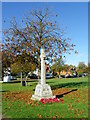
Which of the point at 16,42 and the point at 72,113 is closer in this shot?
the point at 72,113

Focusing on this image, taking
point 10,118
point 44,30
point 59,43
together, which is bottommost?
point 10,118

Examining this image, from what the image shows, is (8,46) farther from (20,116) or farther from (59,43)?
(20,116)

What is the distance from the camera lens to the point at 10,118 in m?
6.76

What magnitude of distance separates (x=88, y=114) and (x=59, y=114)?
1.12m

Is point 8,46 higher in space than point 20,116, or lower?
higher

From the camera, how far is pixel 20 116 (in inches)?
277

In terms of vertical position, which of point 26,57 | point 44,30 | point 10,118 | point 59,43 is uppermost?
point 44,30

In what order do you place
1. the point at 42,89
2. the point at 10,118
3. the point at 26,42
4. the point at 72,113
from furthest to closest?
the point at 26,42 < the point at 42,89 < the point at 72,113 < the point at 10,118

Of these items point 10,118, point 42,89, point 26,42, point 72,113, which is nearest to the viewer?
point 10,118

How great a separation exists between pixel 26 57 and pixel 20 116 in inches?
404

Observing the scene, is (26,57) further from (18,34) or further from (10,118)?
(10,118)

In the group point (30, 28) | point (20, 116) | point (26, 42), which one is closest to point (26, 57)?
point (26, 42)

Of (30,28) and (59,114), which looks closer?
(59,114)

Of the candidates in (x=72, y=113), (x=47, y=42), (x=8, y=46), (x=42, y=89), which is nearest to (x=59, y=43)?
(x=47, y=42)
